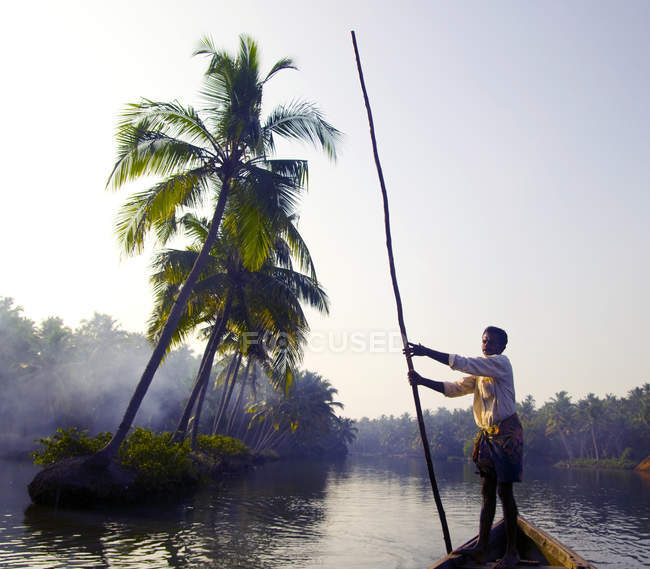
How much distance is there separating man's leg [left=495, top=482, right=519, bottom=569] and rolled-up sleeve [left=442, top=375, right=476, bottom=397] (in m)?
0.80

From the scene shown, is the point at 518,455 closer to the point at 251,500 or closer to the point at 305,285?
the point at 251,500

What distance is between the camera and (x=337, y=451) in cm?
6688

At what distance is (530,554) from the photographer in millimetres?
5984

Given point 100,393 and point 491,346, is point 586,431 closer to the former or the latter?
point 100,393

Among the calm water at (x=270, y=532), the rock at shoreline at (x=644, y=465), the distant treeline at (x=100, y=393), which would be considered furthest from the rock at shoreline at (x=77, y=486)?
the rock at shoreline at (x=644, y=465)

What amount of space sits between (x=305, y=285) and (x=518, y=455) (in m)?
14.7

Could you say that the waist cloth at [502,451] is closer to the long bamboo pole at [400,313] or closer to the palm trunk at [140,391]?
the long bamboo pole at [400,313]

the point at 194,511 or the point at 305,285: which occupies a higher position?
the point at 305,285

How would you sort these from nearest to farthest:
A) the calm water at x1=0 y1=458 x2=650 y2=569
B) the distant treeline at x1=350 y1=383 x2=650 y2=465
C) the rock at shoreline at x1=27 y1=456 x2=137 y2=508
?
the calm water at x1=0 y1=458 x2=650 y2=569 → the rock at shoreline at x1=27 y1=456 x2=137 y2=508 → the distant treeline at x1=350 y1=383 x2=650 y2=465

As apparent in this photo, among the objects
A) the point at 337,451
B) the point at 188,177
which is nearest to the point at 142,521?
the point at 188,177

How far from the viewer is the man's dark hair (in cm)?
479

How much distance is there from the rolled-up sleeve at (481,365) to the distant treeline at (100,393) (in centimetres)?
2313

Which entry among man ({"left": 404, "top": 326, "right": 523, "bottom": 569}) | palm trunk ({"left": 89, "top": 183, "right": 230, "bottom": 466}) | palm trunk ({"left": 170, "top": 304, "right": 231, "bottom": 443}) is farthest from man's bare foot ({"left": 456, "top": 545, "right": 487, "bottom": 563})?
palm trunk ({"left": 170, "top": 304, "right": 231, "bottom": 443})

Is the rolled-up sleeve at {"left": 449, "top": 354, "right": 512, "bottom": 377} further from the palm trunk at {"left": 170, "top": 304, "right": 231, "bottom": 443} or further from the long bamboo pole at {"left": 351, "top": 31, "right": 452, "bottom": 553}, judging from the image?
the palm trunk at {"left": 170, "top": 304, "right": 231, "bottom": 443}
